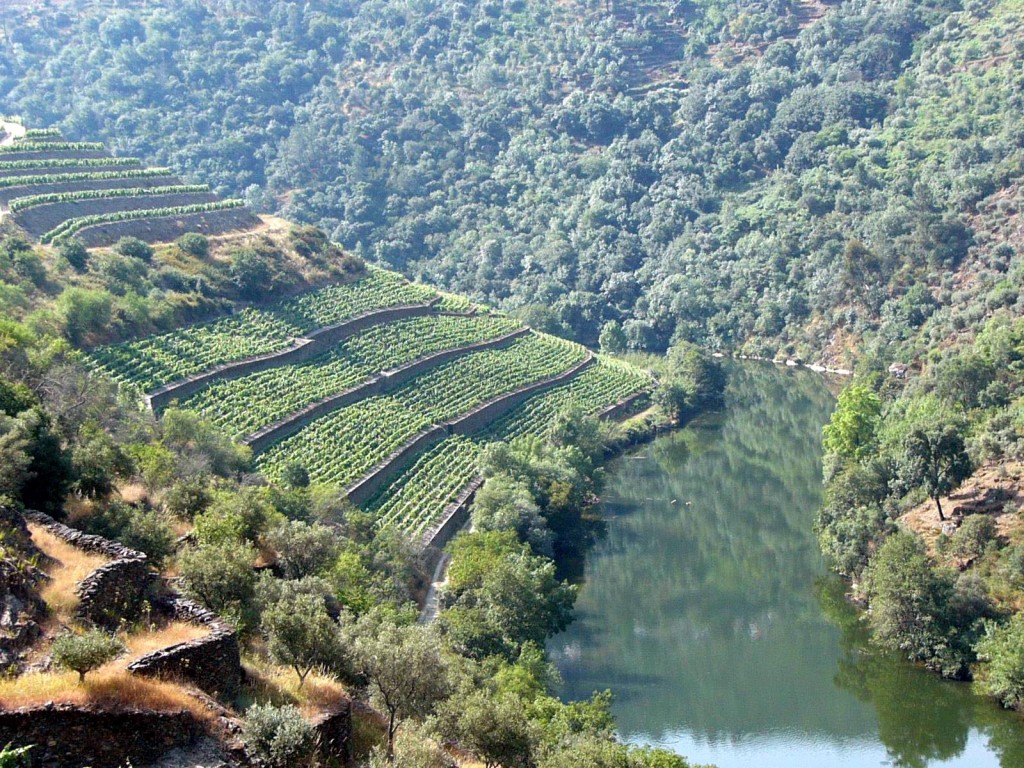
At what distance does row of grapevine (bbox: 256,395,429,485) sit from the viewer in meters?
51.8

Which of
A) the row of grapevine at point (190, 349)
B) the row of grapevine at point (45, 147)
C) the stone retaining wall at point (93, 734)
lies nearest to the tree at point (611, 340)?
the row of grapevine at point (190, 349)

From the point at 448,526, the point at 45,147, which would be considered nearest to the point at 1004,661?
the point at 448,526

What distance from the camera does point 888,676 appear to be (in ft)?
139

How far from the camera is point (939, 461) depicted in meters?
50.5

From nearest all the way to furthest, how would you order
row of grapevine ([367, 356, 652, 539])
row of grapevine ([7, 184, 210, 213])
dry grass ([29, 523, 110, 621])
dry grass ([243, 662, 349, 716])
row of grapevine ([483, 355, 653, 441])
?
dry grass ([29, 523, 110, 621]), dry grass ([243, 662, 349, 716]), row of grapevine ([367, 356, 652, 539]), row of grapevine ([7, 184, 210, 213]), row of grapevine ([483, 355, 653, 441])

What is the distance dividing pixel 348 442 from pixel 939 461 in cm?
2674

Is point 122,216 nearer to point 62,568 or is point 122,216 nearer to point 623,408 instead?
point 623,408

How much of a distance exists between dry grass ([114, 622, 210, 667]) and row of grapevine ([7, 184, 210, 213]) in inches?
1968

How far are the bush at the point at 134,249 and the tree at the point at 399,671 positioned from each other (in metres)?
44.4

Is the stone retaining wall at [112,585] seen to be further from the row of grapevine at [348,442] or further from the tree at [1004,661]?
the tree at [1004,661]

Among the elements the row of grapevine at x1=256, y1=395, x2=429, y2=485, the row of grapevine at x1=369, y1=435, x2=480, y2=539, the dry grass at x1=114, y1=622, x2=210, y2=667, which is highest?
the dry grass at x1=114, y1=622, x2=210, y2=667

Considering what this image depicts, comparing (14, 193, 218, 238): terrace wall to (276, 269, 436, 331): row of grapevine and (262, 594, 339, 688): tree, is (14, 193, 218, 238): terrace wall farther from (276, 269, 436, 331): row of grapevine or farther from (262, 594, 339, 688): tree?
(262, 594, 339, 688): tree

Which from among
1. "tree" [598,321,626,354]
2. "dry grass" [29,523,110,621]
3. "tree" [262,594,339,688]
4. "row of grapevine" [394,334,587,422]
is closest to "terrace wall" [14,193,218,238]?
"row of grapevine" [394,334,587,422]

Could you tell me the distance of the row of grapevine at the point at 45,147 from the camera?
7325 centimetres
